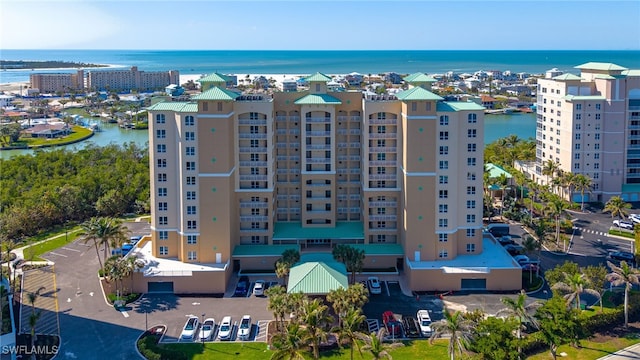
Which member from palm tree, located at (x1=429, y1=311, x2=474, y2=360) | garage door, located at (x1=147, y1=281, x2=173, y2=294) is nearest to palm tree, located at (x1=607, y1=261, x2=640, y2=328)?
palm tree, located at (x1=429, y1=311, x2=474, y2=360)

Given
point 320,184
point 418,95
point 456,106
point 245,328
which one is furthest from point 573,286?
point 320,184

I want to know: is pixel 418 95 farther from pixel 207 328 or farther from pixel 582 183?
pixel 582 183

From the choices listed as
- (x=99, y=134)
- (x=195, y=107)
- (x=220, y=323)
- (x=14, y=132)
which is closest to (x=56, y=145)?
(x=14, y=132)

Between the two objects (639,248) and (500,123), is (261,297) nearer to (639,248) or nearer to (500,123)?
(639,248)

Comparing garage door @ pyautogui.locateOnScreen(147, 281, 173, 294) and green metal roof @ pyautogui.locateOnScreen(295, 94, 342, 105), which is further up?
green metal roof @ pyautogui.locateOnScreen(295, 94, 342, 105)

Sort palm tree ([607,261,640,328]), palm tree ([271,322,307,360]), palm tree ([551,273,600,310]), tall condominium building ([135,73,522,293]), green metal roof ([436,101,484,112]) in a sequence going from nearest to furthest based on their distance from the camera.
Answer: palm tree ([271,322,307,360]), palm tree ([551,273,600,310]), palm tree ([607,261,640,328]), tall condominium building ([135,73,522,293]), green metal roof ([436,101,484,112])

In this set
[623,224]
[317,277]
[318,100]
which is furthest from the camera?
[623,224]

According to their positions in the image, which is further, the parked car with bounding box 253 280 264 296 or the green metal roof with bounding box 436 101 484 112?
the green metal roof with bounding box 436 101 484 112

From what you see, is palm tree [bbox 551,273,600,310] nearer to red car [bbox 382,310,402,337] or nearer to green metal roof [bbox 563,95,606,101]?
red car [bbox 382,310,402,337]
